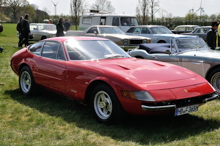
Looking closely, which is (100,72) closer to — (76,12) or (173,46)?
(173,46)

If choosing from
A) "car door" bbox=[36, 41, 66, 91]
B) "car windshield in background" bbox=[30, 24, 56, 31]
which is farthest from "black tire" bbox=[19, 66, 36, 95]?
"car windshield in background" bbox=[30, 24, 56, 31]

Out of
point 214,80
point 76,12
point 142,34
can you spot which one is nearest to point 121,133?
point 214,80

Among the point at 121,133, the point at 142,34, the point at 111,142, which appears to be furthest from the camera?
the point at 142,34

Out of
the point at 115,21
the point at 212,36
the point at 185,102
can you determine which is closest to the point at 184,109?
the point at 185,102

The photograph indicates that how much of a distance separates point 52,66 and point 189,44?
3935 mm

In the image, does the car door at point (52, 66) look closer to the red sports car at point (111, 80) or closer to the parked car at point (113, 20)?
the red sports car at point (111, 80)

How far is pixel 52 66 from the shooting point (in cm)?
525

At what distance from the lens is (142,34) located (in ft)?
52.4

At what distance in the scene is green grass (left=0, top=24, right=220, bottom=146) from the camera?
3.76m

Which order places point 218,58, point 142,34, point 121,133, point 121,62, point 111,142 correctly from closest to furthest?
1. point 111,142
2. point 121,133
3. point 121,62
4. point 218,58
5. point 142,34

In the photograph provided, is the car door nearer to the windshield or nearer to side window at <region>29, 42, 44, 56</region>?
side window at <region>29, 42, 44, 56</region>

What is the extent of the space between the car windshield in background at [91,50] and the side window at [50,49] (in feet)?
0.95

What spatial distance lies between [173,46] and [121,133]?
4010 millimetres

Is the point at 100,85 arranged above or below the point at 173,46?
below
